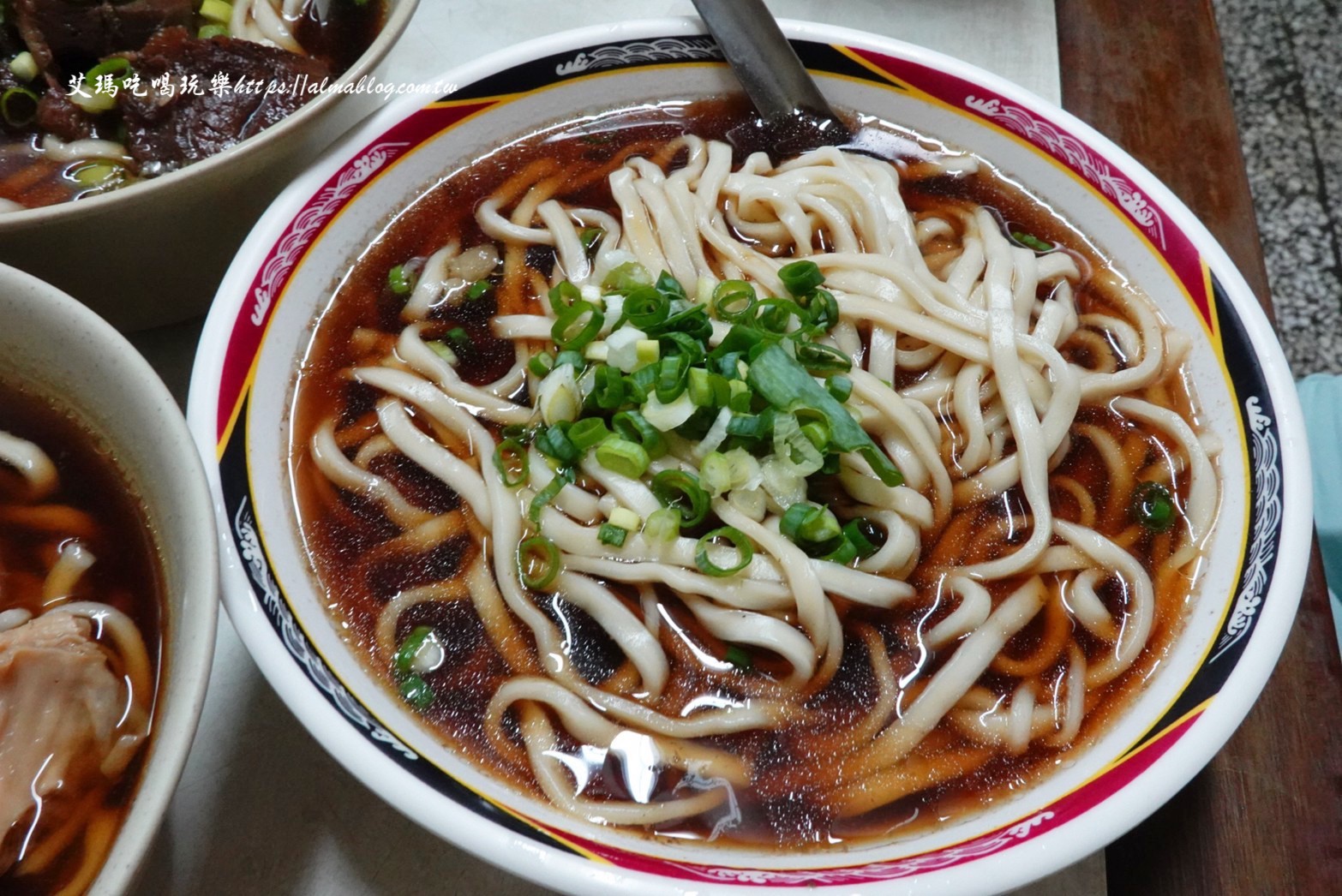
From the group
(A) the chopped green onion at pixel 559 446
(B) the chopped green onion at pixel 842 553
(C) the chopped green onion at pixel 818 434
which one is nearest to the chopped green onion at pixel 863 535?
(B) the chopped green onion at pixel 842 553

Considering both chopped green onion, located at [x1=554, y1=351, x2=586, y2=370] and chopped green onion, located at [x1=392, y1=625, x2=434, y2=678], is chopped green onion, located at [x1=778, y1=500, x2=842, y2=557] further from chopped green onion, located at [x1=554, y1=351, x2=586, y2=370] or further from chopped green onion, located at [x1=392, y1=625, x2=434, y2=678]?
chopped green onion, located at [x1=392, y1=625, x2=434, y2=678]

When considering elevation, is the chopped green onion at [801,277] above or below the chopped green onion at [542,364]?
above

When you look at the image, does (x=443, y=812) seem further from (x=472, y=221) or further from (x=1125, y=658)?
(x=472, y=221)

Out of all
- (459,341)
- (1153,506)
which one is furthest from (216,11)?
(1153,506)

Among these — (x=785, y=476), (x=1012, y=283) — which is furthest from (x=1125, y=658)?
(x=1012, y=283)

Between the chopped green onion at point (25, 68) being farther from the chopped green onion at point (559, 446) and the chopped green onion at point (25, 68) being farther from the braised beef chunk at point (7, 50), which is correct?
the chopped green onion at point (559, 446)
